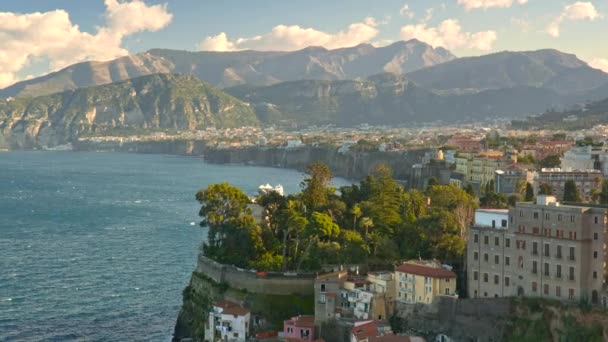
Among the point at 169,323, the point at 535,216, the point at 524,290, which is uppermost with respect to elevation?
the point at 535,216

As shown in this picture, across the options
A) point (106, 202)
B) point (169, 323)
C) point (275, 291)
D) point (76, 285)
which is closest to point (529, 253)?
point (275, 291)

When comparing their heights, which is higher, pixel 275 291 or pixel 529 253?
pixel 529 253

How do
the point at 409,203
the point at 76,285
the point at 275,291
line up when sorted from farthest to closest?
the point at 76,285 < the point at 409,203 < the point at 275,291

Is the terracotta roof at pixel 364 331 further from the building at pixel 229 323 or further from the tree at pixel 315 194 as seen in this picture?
the tree at pixel 315 194

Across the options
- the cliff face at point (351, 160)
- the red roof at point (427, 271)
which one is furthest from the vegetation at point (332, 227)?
the cliff face at point (351, 160)

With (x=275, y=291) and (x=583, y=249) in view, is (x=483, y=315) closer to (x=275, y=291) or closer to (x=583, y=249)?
(x=583, y=249)

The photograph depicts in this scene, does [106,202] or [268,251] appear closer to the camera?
[268,251]
